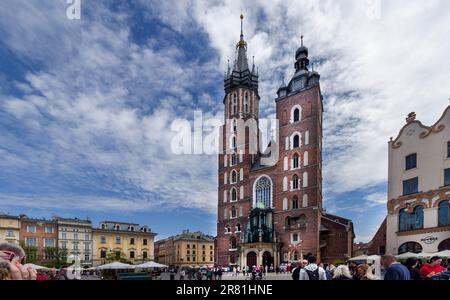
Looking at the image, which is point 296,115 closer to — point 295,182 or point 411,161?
point 295,182

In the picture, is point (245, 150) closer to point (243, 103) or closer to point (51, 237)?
point (243, 103)

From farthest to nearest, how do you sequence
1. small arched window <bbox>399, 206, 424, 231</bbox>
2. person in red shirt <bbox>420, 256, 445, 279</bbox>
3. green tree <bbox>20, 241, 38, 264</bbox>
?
small arched window <bbox>399, 206, 424, 231</bbox>, green tree <bbox>20, 241, 38, 264</bbox>, person in red shirt <bbox>420, 256, 445, 279</bbox>

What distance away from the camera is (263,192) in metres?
47.4

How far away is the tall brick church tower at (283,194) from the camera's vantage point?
3994cm

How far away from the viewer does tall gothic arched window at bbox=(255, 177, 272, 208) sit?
46.4 meters

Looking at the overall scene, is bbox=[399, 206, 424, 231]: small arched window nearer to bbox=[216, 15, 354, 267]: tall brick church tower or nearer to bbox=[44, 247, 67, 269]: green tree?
bbox=[216, 15, 354, 267]: tall brick church tower

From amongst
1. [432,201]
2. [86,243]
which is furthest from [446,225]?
[86,243]

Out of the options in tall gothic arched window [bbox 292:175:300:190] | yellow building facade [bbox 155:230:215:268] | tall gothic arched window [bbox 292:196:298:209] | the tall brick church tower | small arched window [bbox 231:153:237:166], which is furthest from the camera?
yellow building facade [bbox 155:230:215:268]

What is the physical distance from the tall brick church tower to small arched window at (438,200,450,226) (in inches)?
741

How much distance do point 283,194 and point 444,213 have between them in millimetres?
25459

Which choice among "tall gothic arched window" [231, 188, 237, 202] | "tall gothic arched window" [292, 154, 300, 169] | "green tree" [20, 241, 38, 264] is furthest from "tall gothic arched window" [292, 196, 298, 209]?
"green tree" [20, 241, 38, 264]

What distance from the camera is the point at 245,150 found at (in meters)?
46.1
